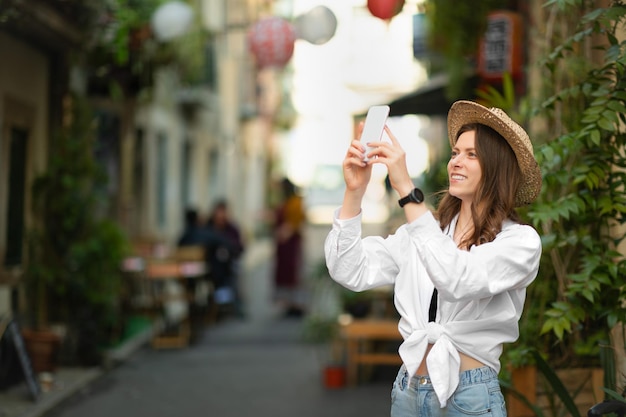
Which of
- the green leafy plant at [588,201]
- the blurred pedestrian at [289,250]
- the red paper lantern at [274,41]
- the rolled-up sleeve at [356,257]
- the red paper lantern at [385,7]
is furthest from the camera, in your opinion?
the blurred pedestrian at [289,250]

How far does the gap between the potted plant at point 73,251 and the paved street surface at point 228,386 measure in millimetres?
540

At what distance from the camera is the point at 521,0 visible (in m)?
12.4

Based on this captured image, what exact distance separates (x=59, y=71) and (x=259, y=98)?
29936 millimetres

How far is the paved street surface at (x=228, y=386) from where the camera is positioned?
28.5 ft

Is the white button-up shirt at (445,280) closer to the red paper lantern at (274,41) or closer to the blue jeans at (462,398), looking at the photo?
the blue jeans at (462,398)

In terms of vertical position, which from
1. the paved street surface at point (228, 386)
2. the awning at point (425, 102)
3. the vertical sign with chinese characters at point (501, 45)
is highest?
the vertical sign with chinese characters at point (501, 45)

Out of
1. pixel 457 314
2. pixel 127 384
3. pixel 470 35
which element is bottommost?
pixel 127 384

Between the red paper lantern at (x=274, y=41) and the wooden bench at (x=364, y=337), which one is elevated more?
the red paper lantern at (x=274, y=41)

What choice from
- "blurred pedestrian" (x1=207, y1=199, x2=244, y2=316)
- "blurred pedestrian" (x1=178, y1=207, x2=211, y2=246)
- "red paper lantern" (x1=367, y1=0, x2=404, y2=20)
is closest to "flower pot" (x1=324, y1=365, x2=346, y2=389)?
"red paper lantern" (x1=367, y1=0, x2=404, y2=20)

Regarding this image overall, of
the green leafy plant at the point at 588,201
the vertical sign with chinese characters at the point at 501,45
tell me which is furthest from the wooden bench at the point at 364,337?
the green leafy plant at the point at 588,201

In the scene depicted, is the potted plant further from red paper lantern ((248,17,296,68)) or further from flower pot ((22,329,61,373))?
red paper lantern ((248,17,296,68))

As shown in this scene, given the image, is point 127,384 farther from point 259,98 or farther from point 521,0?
point 259,98

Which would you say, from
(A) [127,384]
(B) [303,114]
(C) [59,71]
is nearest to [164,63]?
(C) [59,71]

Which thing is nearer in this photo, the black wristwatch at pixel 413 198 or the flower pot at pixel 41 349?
the black wristwatch at pixel 413 198
